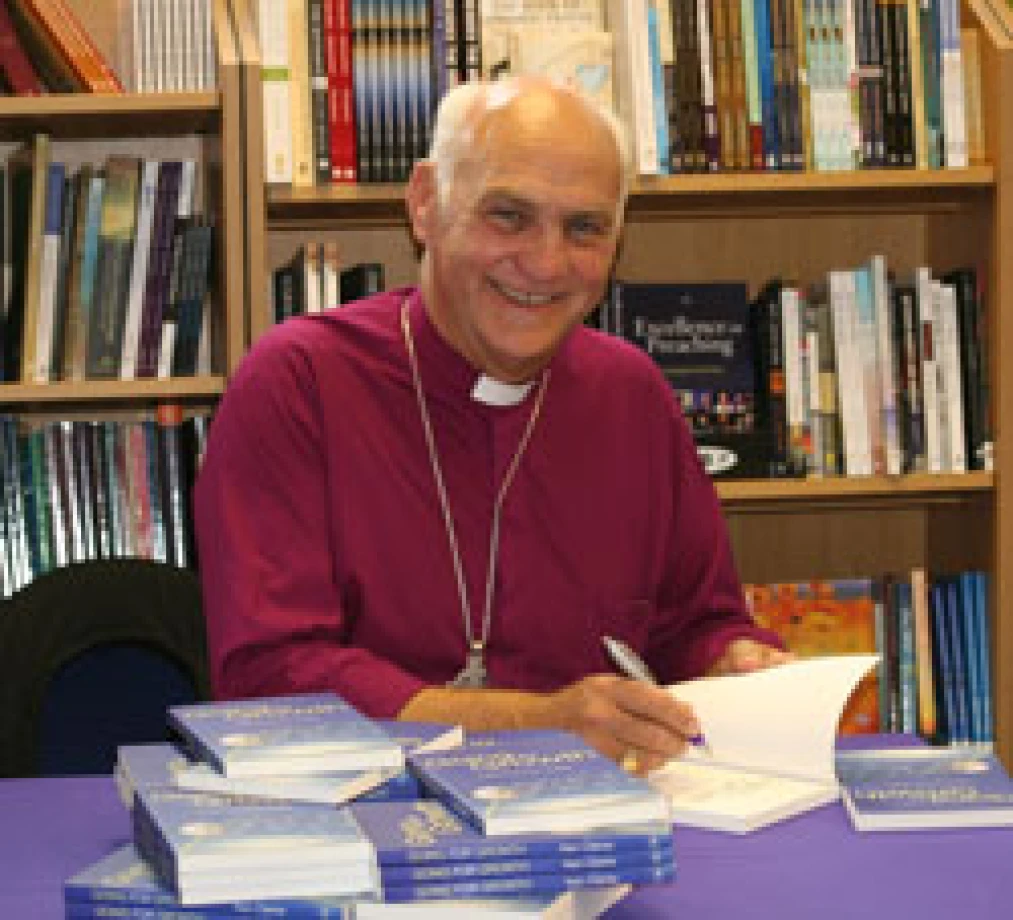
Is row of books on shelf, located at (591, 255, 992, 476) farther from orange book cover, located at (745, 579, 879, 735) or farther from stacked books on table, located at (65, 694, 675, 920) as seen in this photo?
stacked books on table, located at (65, 694, 675, 920)

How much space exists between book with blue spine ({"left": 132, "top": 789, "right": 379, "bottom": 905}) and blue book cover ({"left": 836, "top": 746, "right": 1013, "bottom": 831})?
1.93 feet

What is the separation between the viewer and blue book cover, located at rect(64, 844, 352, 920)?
1280 mm

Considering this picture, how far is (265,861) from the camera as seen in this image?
1.28m

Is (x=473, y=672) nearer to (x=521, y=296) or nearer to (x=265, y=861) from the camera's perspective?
(x=521, y=296)

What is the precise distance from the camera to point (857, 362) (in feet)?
10.8

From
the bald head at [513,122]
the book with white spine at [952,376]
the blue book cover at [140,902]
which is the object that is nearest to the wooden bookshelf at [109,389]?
the bald head at [513,122]

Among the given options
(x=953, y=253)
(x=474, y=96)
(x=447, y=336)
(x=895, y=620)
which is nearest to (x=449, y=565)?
(x=447, y=336)

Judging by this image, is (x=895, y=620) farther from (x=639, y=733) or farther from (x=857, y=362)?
(x=639, y=733)

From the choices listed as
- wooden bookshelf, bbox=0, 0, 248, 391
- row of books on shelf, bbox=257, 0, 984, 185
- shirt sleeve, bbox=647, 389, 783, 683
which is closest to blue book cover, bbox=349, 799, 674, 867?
shirt sleeve, bbox=647, 389, 783, 683

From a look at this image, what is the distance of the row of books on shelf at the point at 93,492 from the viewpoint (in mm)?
3191

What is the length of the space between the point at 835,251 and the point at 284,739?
237 centimetres

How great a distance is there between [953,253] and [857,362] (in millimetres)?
350

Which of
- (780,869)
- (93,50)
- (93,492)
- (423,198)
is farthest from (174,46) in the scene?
(780,869)

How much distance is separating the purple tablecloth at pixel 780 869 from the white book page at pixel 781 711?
0.26 feet
